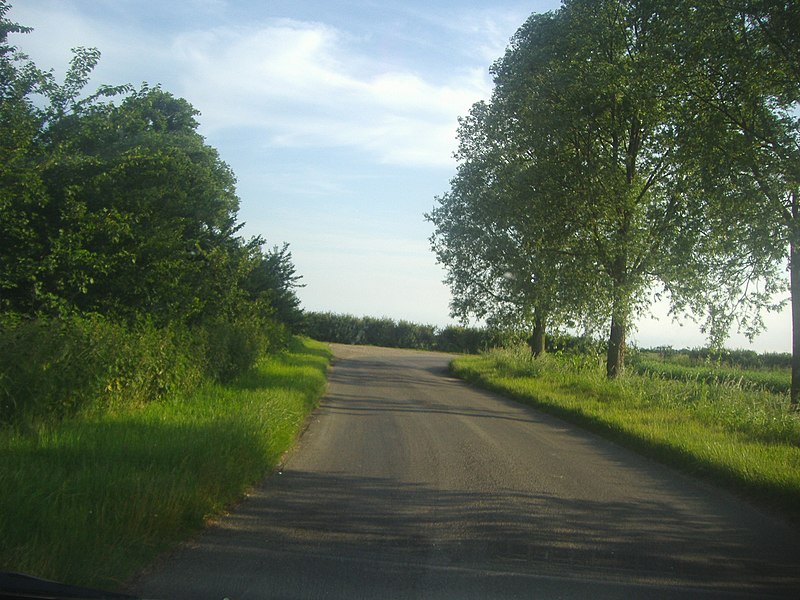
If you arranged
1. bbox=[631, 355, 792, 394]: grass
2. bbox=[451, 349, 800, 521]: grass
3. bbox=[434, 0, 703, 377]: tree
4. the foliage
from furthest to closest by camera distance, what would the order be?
the foliage → bbox=[631, 355, 792, 394]: grass → bbox=[434, 0, 703, 377]: tree → bbox=[451, 349, 800, 521]: grass

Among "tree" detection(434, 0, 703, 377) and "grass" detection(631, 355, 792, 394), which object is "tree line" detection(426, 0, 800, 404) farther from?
"grass" detection(631, 355, 792, 394)

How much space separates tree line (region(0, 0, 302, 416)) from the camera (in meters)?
11.1

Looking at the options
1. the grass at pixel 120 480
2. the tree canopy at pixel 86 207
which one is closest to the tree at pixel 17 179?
the tree canopy at pixel 86 207

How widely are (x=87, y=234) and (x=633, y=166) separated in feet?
51.6

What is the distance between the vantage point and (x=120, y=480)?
6516 mm

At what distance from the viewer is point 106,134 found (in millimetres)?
14141

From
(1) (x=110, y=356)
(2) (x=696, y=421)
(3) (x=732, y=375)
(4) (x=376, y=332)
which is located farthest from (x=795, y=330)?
(4) (x=376, y=332)

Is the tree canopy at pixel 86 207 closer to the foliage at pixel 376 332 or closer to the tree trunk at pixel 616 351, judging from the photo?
the tree trunk at pixel 616 351

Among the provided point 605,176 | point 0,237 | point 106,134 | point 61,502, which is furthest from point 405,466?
point 605,176

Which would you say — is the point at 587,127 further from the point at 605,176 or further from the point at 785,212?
the point at 785,212

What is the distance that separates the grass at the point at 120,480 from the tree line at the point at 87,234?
1.35 metres

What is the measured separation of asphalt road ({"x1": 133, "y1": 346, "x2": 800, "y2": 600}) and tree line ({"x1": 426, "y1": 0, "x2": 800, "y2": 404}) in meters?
6.01

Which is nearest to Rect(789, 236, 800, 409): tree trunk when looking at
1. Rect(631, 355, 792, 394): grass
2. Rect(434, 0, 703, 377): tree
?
Rect(434, 0, 703, 377): tree

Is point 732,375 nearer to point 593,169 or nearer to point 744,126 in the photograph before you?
point 593,169
